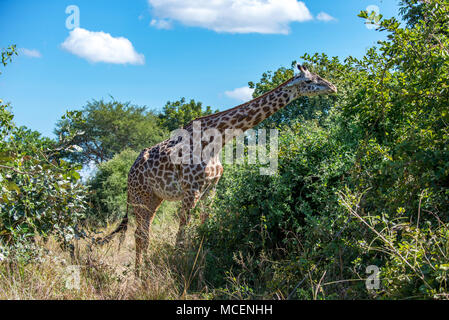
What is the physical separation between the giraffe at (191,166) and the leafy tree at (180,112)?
8.59 m

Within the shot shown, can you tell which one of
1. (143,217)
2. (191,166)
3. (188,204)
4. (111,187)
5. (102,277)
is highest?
(191,166)

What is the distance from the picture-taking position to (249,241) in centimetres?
529

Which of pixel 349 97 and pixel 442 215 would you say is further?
pixel 349 97

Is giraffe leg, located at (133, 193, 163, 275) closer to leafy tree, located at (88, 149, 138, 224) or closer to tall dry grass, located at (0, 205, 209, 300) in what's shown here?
tall dry grass, located at (0, 205, 209, 300)

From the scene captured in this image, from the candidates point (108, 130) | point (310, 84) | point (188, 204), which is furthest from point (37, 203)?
point (108, 130)

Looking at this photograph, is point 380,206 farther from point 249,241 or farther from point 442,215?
point 249,241

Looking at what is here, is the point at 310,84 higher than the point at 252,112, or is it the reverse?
the point at 310,84

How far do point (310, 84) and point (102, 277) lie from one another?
3626mm

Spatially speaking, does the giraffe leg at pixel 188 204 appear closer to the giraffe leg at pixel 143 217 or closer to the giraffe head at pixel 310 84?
the giraffe leg at pixel 143 217

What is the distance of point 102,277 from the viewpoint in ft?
17.9

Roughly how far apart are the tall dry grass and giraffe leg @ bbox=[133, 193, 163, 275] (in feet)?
0.97

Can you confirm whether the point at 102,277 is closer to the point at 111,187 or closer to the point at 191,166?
the point at 191,166

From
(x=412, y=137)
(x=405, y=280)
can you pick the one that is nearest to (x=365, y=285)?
(x=405, y=280)

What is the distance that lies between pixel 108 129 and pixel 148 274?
16475mm
